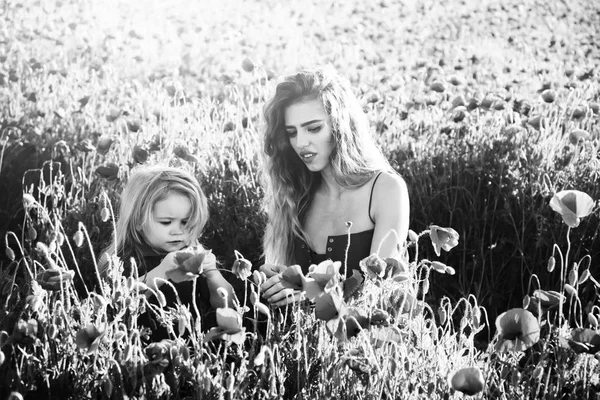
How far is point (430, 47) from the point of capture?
6371 mm

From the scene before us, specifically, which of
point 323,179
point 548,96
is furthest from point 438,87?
point 323,179

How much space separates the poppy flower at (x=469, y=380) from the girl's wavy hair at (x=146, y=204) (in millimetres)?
1275

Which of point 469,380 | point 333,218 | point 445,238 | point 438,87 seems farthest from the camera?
point 438,87

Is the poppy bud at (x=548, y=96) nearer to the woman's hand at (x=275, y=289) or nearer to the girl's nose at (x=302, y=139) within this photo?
the girl's nose at (x=302, y=139)

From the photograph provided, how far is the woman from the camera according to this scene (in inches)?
107

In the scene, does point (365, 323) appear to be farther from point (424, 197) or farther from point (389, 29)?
point (389, 29)

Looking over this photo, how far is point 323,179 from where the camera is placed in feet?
9.61

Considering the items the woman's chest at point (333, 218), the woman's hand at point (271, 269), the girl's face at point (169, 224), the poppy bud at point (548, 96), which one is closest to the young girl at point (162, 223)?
the girl's face at point (169, 224)

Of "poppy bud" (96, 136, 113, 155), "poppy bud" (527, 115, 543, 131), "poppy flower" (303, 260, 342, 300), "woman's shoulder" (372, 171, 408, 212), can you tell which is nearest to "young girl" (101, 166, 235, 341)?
"poppy bud" (96, 136, 113, 155)

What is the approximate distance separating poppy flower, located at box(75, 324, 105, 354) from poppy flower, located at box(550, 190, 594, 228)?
37.7 inches

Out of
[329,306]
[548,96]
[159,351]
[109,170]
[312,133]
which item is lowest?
[159,351]

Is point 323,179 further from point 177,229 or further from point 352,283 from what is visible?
point 352,283

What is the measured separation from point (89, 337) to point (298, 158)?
148 centimetres

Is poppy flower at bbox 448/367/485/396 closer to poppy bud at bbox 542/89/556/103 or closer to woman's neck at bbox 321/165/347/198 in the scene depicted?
woman's neck at bbox 321/165/347/198
